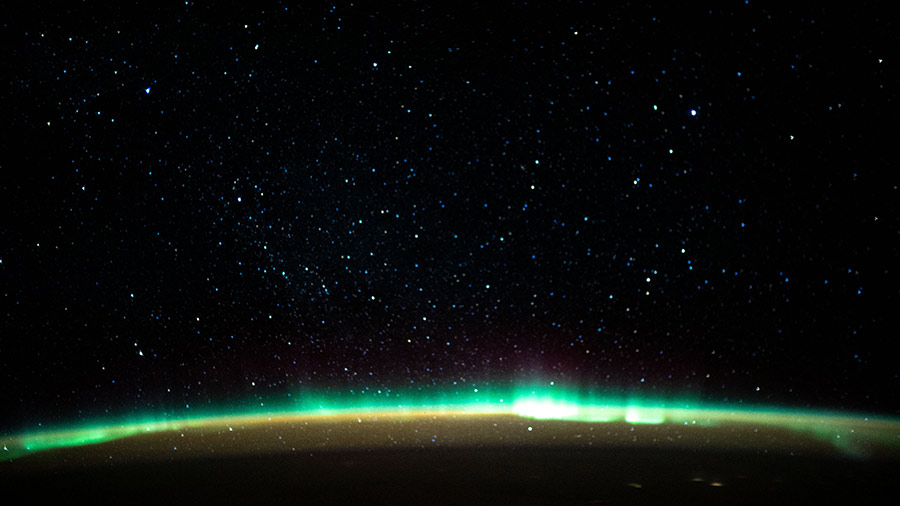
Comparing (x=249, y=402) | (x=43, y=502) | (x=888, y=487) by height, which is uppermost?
(x=249, y=402)

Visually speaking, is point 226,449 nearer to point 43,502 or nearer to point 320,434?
point 320,434

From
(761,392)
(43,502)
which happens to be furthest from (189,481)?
(761,392)

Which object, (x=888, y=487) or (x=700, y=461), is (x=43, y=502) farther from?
(x=888, y=487)

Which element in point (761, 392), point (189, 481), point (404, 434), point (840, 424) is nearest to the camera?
point (189, 481)

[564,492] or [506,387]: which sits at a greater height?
[506,387]

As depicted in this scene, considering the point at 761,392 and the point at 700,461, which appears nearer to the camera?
the point at 700,461

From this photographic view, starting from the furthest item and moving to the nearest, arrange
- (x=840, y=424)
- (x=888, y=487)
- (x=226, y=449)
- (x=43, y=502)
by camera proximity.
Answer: (x=840, y=424)
(x=226, y=449)
(x=888, y=487)
(x=43, y=502)

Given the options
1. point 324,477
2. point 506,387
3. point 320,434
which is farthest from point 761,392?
point 324,477
